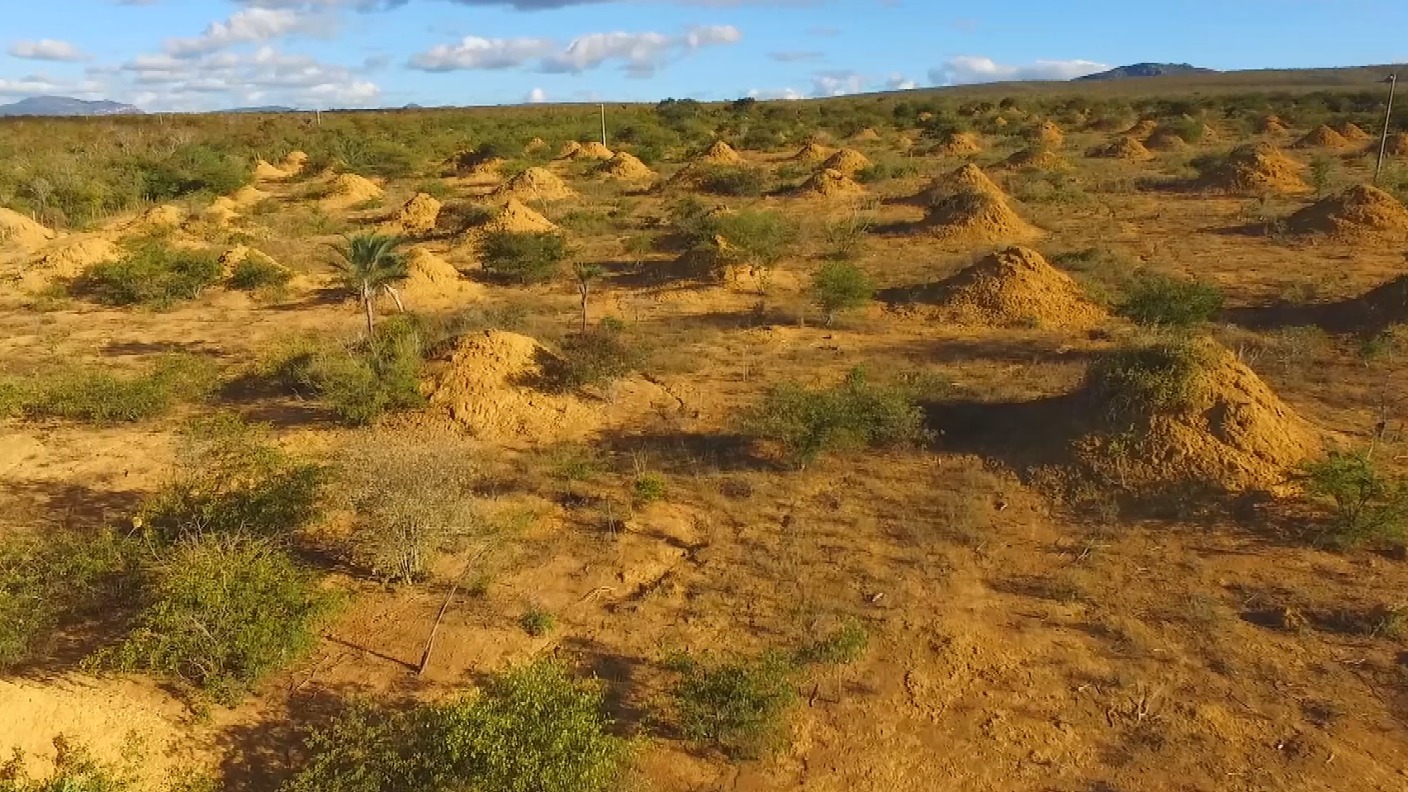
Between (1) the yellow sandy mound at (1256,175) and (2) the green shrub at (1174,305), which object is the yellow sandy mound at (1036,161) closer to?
(1) the yellow sandy mound at (1256,175)

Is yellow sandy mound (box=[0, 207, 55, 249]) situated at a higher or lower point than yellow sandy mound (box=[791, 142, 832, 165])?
lower

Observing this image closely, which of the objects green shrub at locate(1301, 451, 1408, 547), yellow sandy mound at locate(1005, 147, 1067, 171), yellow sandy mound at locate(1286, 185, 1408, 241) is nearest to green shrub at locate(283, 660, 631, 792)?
green shrub at locate(1301, 451, 1408, 547)

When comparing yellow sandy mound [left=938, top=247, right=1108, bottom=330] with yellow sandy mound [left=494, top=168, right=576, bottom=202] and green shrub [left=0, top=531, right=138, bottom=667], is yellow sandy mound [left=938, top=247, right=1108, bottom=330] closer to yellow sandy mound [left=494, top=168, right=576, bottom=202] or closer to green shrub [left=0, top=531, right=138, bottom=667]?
green shrub [left=0, top=531, right=138, bottom=667]

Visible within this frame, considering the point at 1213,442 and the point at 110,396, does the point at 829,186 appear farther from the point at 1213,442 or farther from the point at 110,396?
the point at 110,396

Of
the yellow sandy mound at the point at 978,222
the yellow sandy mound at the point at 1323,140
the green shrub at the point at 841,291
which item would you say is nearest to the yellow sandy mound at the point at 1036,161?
the yellow sandy mound at the point at 978,222

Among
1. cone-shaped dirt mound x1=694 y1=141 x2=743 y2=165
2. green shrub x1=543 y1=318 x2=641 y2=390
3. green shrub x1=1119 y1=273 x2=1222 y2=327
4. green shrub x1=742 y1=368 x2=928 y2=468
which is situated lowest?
green shrub x1=742 y1=368 x2=928 y2=468

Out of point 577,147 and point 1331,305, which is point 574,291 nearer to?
point 1331,305
